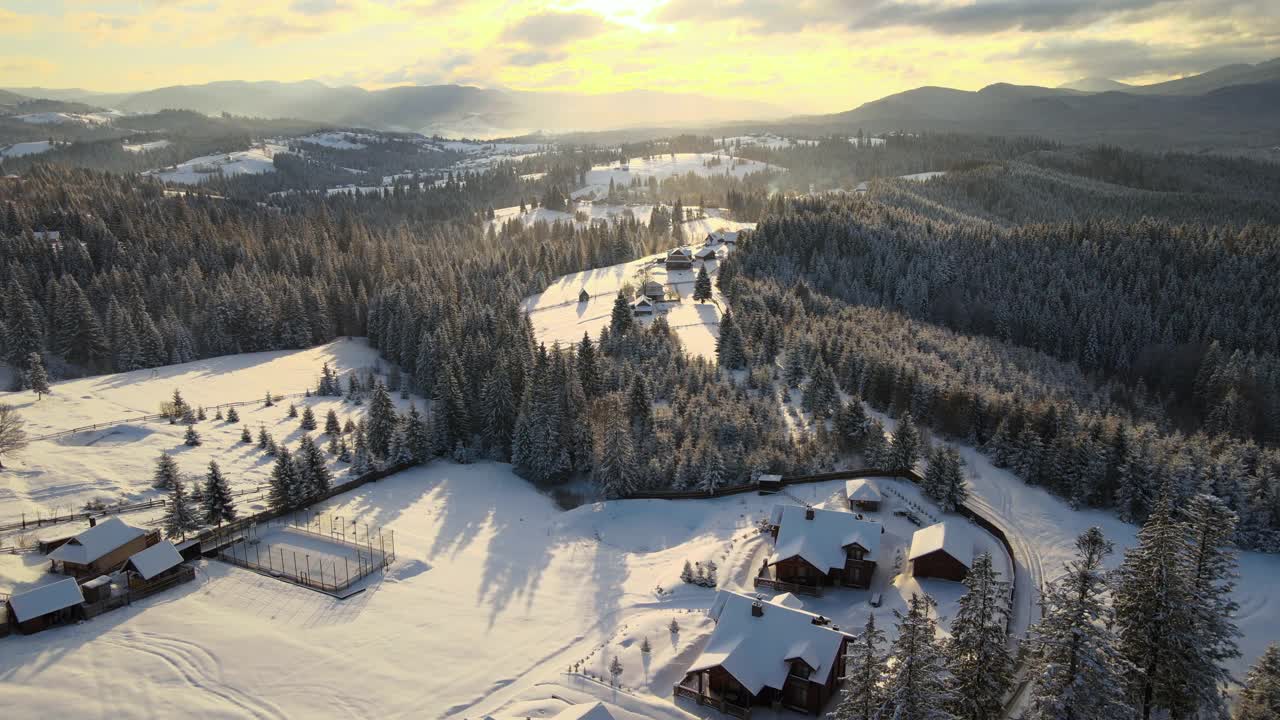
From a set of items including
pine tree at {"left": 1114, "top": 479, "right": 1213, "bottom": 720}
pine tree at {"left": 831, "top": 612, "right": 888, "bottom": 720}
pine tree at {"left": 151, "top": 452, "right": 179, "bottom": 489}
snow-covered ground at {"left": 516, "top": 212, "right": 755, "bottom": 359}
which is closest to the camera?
pine tree at {"left": 831, "top": 612, "right": 888, "bottom": 720}

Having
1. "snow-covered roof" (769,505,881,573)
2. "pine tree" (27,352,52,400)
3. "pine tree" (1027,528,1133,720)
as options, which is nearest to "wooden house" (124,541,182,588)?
"snow-covered roof" (769,505,881,573)

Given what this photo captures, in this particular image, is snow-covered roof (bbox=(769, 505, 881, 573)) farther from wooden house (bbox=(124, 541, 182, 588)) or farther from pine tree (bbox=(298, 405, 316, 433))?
pine tree (bbox=(298, 405, 316, 433))

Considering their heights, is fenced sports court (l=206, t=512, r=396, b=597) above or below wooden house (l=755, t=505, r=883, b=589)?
below

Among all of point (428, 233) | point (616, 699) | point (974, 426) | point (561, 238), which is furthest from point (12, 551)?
point (428, 233)

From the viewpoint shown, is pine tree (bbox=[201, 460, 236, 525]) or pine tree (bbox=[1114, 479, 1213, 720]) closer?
pine tree (bbox=[1114, 479, 1213, 720])

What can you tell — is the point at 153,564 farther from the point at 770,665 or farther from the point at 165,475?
the point at 770,665

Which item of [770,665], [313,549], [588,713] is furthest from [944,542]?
[313,549]

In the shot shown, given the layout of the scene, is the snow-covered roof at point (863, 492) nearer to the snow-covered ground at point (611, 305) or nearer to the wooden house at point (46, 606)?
the snow-covered ground at point (611, 305)

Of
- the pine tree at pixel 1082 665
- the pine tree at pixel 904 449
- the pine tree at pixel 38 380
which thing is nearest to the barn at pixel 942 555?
the pine tree at pixel 904 449
